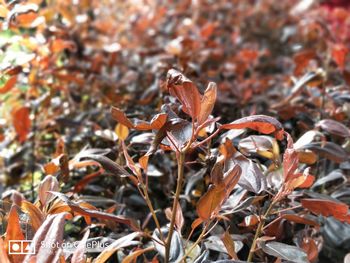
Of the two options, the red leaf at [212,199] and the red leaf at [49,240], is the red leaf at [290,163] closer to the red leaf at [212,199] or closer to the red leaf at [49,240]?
the red leaf at [212,199]

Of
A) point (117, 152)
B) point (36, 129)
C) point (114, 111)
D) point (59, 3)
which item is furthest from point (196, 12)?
point (114, 111)

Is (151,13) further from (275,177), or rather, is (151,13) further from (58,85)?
(275,177)

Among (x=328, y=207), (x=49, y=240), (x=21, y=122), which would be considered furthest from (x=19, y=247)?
(x=21, y=122)

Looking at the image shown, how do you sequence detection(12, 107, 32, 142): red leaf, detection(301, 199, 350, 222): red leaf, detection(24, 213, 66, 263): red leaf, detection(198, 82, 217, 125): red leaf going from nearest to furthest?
1. detection(24, 213, 66, 263): red leaf
2. detection(198, 82, 217, 125): red leaf
3. detection(301, 199, 350, 222): red leaf
4. detection(12, 107, 32, 142): red leaf

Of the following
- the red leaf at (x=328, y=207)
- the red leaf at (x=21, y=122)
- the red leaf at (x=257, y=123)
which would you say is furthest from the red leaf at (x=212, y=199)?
the red leaf at (x=21, y=122)

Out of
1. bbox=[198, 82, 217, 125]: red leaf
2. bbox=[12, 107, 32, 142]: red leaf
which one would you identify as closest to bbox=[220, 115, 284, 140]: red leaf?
bbox=[198, 82, 217, 125]: red leaf

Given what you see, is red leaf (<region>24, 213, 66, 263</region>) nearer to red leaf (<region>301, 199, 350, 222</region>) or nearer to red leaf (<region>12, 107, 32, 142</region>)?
red leaf (<region>301, 199, 350, 222</region>)
